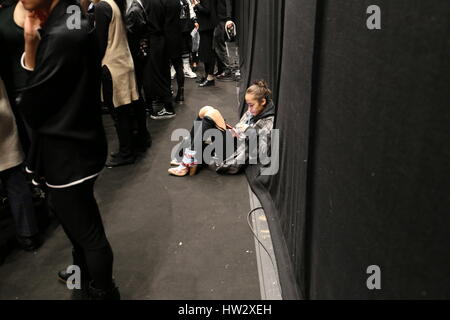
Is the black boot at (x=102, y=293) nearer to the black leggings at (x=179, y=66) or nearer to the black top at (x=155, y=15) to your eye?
the black top at (x=155, y=15)

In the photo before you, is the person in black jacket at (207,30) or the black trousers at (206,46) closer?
the person in black jacket at (207,30)

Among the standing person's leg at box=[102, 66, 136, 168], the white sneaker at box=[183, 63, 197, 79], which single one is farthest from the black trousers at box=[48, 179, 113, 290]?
the white sneaker at box=[183, 63, 197, 79]

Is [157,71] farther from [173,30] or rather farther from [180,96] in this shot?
[180,96]

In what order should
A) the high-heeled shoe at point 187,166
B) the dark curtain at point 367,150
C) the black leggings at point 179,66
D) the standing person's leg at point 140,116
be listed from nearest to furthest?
the dark curtain at point 367,150
the high-heeled shoe at point 187,166
the standing person's leg at point 140,116
the black leggings at point 179,66

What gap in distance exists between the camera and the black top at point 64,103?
149 cm

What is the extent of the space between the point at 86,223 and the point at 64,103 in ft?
1.80

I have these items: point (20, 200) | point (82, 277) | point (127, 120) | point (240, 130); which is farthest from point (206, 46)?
point (82, 277)

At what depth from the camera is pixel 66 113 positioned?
62.4 inches

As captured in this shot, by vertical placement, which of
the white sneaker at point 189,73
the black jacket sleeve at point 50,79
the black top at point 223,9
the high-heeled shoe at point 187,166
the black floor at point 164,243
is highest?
the black top at point 223,9

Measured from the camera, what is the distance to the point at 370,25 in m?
1.14

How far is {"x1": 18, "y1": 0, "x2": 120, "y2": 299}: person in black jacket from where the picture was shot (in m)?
1.49

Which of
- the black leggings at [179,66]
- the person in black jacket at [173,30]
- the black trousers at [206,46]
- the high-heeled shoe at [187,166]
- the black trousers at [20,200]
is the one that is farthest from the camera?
the black trousers at [206,46]

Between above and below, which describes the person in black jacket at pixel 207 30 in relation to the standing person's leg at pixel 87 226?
above

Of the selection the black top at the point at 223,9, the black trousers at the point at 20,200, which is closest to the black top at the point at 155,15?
the black top at the point at 223,9
